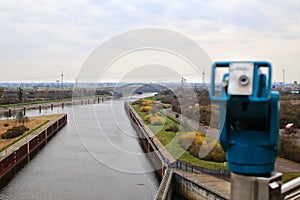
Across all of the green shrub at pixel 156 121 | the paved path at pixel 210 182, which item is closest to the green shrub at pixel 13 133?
the green shrub at pixel 156 121

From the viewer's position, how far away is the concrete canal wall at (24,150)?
10.9 metres

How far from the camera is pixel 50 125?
19906 millimetres

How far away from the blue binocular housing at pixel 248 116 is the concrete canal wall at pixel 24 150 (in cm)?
1051

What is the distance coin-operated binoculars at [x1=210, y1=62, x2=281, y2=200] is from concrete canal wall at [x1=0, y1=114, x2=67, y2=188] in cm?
1051

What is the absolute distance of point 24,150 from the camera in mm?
13562

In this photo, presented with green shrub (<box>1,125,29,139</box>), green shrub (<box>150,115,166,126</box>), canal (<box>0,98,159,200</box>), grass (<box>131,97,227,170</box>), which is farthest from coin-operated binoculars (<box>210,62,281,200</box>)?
green shrub (<box>1,125,29,139</box>)

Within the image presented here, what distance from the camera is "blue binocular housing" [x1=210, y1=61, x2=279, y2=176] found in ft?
2.71

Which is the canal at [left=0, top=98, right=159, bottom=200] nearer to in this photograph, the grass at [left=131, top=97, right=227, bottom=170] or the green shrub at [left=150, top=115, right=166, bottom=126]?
the grass at [left=131, top=97, right=227, bottom=170]

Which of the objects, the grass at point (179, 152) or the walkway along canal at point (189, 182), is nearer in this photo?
the walkway along canal at point (189, 182)

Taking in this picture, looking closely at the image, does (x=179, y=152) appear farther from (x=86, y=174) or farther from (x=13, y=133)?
(x=13, y=133)

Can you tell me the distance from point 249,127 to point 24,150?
1388 cm

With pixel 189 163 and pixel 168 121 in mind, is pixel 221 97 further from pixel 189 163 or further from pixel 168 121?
pixel 168 121

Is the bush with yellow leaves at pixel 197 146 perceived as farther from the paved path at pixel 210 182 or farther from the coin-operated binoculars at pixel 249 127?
the coin-operated binoculars at pixel 249 127

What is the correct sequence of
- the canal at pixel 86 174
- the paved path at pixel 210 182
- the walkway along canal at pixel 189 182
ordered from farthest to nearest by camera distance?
the canal at pixel 86 174 → the walkway along canal at pixel 189 182 → the paved path at pixel 210 182
